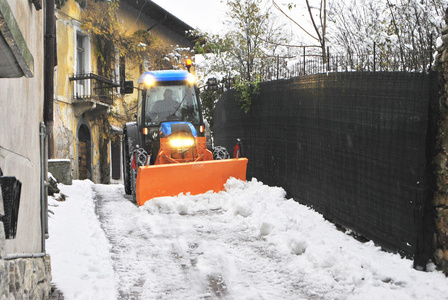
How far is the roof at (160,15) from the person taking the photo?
76.4 feet

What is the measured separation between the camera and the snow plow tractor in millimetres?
9258

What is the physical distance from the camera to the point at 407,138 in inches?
212

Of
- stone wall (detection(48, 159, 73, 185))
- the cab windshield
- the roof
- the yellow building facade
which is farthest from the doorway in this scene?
the cab windshield

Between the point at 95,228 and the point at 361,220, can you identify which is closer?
the point at 361,220

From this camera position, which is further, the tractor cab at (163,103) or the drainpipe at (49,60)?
the tractor cab at (163,103)

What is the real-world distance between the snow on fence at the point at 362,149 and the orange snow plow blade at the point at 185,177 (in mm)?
892

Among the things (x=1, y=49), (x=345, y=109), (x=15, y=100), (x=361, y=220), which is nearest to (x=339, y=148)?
(x=345, y=109)

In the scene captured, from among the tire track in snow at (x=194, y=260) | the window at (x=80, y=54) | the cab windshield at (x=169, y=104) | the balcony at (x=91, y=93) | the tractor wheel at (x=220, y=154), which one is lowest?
the tire track in snow at (x=194, y=260)

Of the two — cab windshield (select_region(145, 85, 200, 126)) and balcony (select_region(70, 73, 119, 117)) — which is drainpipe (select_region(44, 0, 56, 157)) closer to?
cab windshield (select_region(145, 85, 200, 126))

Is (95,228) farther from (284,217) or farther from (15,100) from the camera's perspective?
(15,100)

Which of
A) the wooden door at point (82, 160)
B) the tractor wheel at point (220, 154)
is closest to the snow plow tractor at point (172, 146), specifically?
the tractor wheel at point (220, 154)

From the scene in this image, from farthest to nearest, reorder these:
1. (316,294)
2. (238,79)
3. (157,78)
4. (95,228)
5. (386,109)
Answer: (238,79), (157,78), (95,228), (386,109), (316,294)

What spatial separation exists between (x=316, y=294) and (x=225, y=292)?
32.9 inches

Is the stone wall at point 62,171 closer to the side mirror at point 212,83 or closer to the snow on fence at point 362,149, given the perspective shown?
the side mirror at point 212,83
